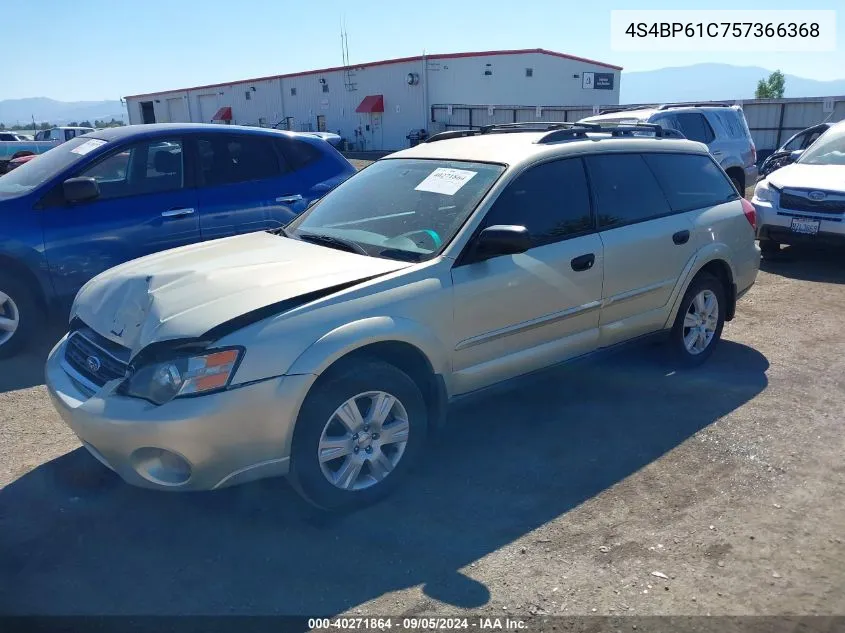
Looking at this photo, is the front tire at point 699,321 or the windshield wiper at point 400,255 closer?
the windshield wiper at point 400,255

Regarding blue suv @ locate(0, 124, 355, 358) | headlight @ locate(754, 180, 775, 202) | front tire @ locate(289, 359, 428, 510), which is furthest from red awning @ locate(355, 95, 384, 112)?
front tire @ locate(289, 359, 428, 510)

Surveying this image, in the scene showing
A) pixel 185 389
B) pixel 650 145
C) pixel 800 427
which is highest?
pixel 650 145

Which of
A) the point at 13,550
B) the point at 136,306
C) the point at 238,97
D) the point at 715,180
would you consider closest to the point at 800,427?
the point at 715,180

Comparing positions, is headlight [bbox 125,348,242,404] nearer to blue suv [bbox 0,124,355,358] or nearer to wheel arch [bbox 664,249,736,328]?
blue suv [bbox 0,124,355,358]

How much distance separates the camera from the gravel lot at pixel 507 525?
284 cm

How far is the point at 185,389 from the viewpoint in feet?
9.63

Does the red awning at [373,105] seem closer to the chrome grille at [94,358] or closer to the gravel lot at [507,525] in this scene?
the gravel lot at [507,525]

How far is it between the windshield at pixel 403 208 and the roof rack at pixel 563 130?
608 millimetres

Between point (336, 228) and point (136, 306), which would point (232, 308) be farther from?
point (336, 228)

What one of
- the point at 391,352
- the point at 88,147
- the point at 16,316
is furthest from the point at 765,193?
the point at 16,316

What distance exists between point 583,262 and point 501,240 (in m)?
0.88

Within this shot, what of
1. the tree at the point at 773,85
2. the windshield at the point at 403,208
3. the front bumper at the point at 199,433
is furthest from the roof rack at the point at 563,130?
the tree at the point at 773,85

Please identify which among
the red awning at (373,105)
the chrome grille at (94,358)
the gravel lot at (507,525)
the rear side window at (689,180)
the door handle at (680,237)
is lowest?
the gravel lot at (507,525)

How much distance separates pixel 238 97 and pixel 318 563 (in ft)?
164
